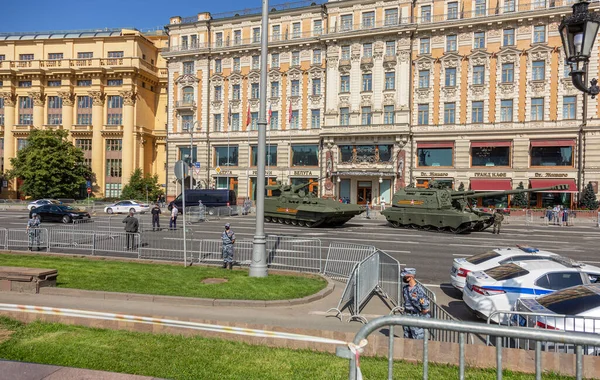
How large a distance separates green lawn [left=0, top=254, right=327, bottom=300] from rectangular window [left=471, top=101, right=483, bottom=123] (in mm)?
34429

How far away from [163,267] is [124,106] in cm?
5248

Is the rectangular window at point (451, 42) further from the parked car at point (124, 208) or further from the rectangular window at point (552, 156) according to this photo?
the parked car at point (124, 208)

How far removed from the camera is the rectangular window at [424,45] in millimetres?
42094

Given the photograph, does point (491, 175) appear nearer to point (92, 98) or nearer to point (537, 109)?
point (537, 109)

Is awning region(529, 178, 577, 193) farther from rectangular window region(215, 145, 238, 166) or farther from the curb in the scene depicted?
the curb

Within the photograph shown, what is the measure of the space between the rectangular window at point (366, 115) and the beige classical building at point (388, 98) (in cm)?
15

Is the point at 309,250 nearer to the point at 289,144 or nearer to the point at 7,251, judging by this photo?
the point at 7,251

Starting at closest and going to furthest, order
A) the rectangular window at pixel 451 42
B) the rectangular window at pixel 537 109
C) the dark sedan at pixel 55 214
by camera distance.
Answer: the dark sedan at pixel 55 214, the rectangular window at pixel 537 109, the rectangular window at pixel 451 42

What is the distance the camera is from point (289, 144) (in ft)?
155

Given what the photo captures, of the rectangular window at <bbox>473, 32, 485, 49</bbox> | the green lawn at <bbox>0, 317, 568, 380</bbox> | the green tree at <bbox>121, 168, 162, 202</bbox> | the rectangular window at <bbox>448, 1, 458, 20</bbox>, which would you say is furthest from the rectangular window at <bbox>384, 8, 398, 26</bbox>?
the green lawn at <bbox>0, 317, 568, 380</bbox>

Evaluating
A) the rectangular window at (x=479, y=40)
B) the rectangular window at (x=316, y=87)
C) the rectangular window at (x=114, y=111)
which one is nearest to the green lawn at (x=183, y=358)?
the rectangular window at (x=479, y=40)

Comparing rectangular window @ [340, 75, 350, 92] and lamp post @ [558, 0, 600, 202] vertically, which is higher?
rectangular window @ [340, 75, 350, 92]

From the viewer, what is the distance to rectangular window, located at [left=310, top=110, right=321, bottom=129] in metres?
46.4

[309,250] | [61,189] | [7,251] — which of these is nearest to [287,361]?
A: [309,250]
